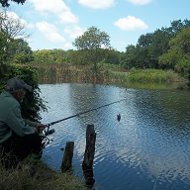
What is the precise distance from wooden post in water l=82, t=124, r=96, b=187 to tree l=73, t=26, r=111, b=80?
61.6 meters

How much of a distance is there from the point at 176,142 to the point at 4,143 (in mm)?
12662

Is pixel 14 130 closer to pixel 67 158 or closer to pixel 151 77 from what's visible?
pixel 67 158

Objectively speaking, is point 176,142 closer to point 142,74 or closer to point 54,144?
point 54,144

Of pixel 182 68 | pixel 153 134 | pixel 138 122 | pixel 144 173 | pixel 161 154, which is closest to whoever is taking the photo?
pixel 144 173

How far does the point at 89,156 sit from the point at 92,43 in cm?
6359

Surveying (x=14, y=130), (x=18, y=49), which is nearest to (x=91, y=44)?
(x=18, y=49)

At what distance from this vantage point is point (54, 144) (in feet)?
52.2

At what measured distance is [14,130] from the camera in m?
6.30

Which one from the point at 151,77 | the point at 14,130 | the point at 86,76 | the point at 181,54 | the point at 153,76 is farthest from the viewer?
the point at 151,77

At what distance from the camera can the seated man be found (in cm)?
619

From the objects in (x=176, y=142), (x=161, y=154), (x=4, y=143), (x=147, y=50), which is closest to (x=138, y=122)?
(x=176, y=142)

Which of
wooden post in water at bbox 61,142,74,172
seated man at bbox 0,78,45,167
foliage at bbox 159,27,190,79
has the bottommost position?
wooden post in water at bbox 61,142,74,172

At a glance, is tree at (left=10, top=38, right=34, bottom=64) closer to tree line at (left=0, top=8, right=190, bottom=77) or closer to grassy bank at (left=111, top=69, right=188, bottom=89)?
tree line at (left=0, top=8, right=190, bottom=77)

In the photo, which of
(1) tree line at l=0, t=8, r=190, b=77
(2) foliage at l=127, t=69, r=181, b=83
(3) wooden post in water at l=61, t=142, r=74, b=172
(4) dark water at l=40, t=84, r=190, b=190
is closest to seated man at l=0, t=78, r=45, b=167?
(3) wooden post in water at l=61, t=142, r=74, b=172
